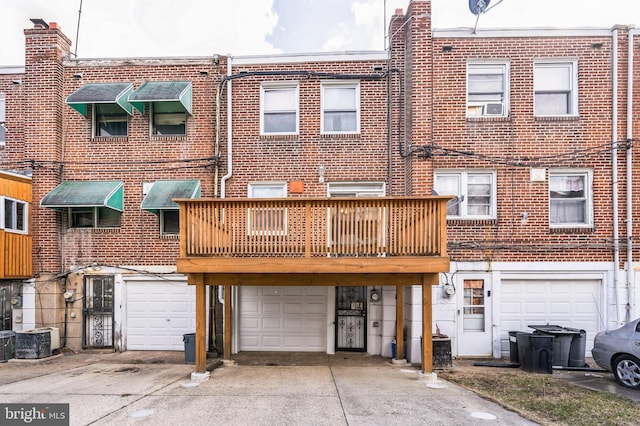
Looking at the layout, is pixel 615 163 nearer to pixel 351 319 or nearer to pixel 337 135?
pixel 337 135

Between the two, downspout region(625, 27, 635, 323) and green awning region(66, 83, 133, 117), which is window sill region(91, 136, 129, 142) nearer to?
green awning region(66, 83, 133, 117)

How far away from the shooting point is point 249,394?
21.7 ft

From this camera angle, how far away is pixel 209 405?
6.06m

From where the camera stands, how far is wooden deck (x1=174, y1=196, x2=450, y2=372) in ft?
23.3

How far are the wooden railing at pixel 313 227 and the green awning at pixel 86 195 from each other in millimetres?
3759

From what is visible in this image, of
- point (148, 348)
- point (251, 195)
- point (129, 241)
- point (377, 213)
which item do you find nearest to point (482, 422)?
point (377, 213)

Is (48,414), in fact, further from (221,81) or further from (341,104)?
(341,104)

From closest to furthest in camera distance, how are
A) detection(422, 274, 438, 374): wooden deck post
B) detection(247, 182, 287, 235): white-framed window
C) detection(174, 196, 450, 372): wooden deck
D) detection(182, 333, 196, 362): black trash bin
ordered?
detection(174, 196, 450, 372): wooden deck → detection(247, 182, 287, 235): white-framed window → detection(422, 274, 438, 374): wooden deck post → detection(182, 333, 196, 362): black trash bin

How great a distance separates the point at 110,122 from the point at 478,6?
995 centimetres

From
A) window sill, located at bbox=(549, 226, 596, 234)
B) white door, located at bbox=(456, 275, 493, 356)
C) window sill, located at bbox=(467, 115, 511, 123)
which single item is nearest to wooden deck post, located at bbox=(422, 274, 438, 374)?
white door, located at bbox=(456, 275, 493, 356)

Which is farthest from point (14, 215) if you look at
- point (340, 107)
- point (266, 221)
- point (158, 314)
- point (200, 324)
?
point (340, 107)

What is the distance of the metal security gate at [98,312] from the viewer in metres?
10.2

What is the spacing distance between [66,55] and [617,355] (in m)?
14.7

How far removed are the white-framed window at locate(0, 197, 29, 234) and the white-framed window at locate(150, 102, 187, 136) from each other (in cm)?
373
